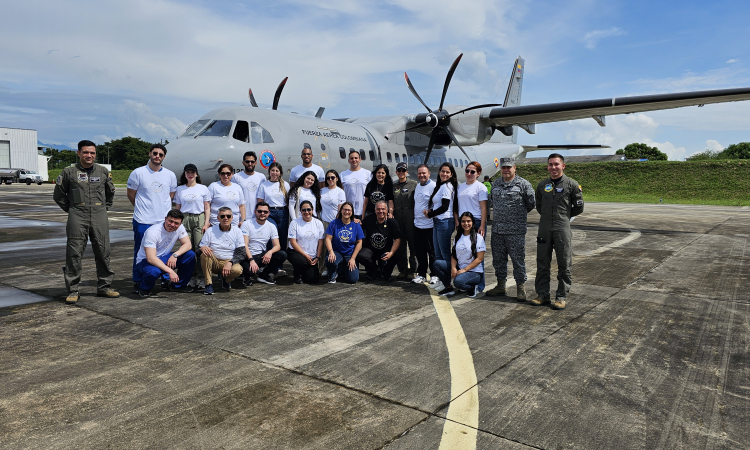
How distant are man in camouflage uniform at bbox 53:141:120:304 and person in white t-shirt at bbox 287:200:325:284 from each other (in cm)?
253

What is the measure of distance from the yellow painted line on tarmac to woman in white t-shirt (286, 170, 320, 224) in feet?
11.7

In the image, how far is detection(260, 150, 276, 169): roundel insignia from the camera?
11.4 m

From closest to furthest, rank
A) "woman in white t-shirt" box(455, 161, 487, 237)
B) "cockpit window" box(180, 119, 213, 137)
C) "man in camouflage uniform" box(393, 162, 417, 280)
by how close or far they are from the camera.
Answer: "woman in white t-shirt" box(455, 161, 487, 237), "man in camouflage uniform" box(393, 162, 417, 280), "cockpit window" box(180, 119, 213, 137)

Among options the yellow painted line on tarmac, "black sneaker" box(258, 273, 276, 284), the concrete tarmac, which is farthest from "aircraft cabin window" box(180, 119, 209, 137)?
the yellow painted line on tarmac

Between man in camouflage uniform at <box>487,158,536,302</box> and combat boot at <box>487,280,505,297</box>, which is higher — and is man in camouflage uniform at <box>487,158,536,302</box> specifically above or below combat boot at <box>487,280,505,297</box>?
above

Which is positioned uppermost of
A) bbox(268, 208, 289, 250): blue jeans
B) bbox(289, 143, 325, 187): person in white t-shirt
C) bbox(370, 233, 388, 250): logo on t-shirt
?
bbox(289, 143, 325, 187): person in white t-shirt

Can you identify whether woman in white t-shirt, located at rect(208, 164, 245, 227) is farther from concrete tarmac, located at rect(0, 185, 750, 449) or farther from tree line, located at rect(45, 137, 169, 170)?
tree line, located at rect(45, 137, 169, 170)

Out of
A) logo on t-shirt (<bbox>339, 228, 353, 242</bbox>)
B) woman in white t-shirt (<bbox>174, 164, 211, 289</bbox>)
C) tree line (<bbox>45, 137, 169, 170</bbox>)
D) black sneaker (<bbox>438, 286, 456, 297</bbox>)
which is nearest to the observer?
black sneaker (<bbox>438, 286, 456, 297</bbox>)

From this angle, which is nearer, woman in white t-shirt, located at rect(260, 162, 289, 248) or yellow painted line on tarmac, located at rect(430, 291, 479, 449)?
yellow painted line on tarmac, located at rect(430, 291, 479, 449)

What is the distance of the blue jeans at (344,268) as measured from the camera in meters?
7.47

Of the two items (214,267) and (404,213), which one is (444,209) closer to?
(404,213)

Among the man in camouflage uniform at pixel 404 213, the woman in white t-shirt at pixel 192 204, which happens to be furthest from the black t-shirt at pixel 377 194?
the woman in white t-shirt at pixel 192 204

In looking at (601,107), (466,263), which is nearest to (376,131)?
(601,107)

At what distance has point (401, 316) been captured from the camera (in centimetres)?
570
